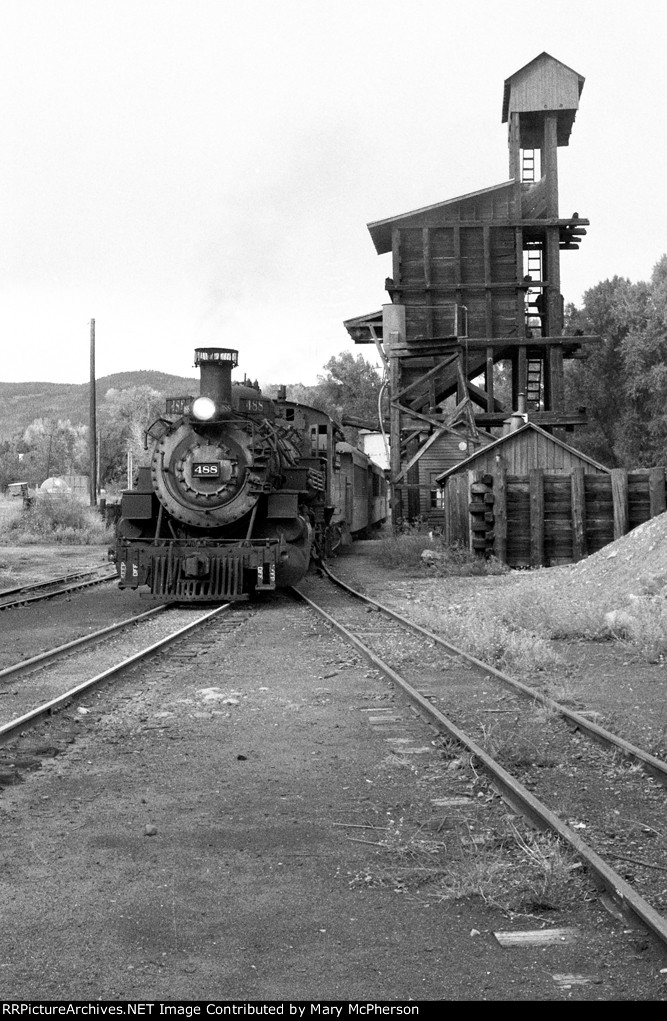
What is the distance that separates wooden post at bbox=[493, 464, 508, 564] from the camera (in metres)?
21.8

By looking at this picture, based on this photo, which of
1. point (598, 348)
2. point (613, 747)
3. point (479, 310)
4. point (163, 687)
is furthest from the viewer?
point (598, 348)

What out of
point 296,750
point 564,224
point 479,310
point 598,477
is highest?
point 564,224

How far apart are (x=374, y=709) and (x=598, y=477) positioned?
15.0 m

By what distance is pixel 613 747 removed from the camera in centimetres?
662

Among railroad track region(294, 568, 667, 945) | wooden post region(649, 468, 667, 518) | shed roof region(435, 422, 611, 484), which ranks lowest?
railroad track region(294, 568, 667, 945)

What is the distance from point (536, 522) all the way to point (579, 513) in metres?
0.97

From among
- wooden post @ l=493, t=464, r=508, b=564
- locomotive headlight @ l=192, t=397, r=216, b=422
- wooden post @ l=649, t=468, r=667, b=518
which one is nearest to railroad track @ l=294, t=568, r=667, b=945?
locomotive headlight @ l=192, t=397, r=216, b=422

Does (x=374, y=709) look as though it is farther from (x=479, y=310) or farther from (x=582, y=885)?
(x=479, y=310)

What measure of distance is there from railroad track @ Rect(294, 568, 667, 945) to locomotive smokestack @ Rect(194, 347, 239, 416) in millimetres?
6938
